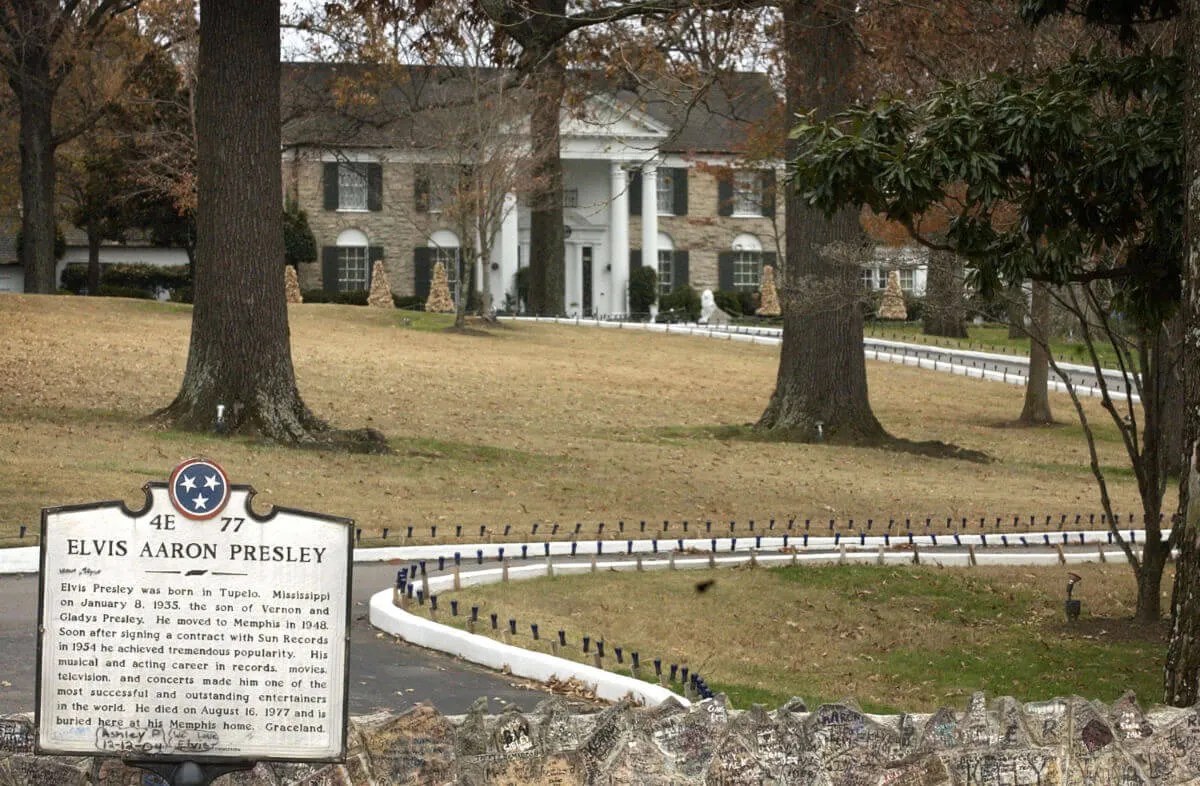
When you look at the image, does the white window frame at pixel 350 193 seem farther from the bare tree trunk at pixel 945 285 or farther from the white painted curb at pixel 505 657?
the white painted curb at pixel 505 657

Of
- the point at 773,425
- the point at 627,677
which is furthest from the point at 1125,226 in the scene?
the point at 773,425

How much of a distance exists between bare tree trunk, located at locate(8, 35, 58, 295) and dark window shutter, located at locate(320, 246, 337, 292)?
13983mm

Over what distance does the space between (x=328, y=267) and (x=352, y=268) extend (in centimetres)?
92

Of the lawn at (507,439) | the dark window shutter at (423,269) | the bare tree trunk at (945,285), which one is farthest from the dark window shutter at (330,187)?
the bare tree trunk at (945,285)

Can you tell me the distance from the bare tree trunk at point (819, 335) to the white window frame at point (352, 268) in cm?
3184

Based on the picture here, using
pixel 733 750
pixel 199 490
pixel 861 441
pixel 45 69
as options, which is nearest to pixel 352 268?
pixel 45 69

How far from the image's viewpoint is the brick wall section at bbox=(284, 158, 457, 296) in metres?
54.0

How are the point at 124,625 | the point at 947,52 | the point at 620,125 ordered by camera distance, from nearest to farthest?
1. the point at 124,625
2. the point at 947,52
3. the point at 620,125

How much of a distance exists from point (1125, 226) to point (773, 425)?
1437 centimetres

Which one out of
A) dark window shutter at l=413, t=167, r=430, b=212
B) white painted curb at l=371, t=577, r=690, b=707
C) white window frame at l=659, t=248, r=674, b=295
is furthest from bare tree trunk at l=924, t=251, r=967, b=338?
white window frame at l=659, t=248, r=674, b=295

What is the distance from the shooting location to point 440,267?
49094 mm

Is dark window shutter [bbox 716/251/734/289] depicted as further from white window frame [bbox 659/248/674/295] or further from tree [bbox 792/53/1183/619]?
tree [bbox 792/53/1183/619]

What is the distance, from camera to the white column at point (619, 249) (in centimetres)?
5681

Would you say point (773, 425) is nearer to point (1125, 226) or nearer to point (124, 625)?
point (1125, 226)
